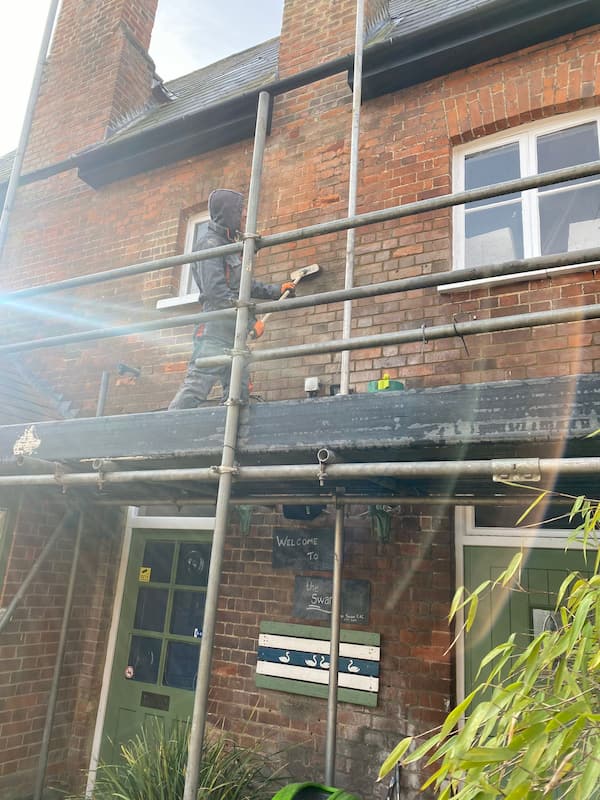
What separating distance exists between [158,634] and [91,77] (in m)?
6.92

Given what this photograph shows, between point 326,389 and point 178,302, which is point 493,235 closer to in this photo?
point 326,389

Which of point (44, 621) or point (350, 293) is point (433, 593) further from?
point (44, 621)

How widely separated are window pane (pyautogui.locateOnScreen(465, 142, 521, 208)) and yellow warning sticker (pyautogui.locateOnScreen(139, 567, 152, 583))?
4255 millimetres

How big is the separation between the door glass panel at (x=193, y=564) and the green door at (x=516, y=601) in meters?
2.32

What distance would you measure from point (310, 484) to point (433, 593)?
119cm

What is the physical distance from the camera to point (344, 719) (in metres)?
4.20

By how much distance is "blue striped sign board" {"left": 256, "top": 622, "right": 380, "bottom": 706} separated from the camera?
13.7ft

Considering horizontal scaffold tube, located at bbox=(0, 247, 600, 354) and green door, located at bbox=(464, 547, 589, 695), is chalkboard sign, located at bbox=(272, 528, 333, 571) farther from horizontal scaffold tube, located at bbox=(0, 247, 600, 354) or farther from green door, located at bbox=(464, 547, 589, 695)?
horizontal scaffold tube, located at bbox=(0, 247, 600, 354)

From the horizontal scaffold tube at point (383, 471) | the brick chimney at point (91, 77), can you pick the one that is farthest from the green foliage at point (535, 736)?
the brick chimney at point (91, 77)

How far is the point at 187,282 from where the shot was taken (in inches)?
248

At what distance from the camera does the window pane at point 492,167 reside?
495cm

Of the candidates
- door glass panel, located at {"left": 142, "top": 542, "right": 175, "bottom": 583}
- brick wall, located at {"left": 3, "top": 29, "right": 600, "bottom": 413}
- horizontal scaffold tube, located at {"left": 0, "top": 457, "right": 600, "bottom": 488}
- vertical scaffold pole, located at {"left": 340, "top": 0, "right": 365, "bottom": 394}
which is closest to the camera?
horizontal scaffold tube, located at {"left": 0, "top": 457, "right": 600, "bottom": 488}

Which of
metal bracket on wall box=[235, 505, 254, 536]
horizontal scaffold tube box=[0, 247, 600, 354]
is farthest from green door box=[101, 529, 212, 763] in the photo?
horizontal scaffold tube box=[0, 247, 600, 354]

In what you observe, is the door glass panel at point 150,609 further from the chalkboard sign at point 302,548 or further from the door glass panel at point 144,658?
the chalkboard sign at point 302,548
